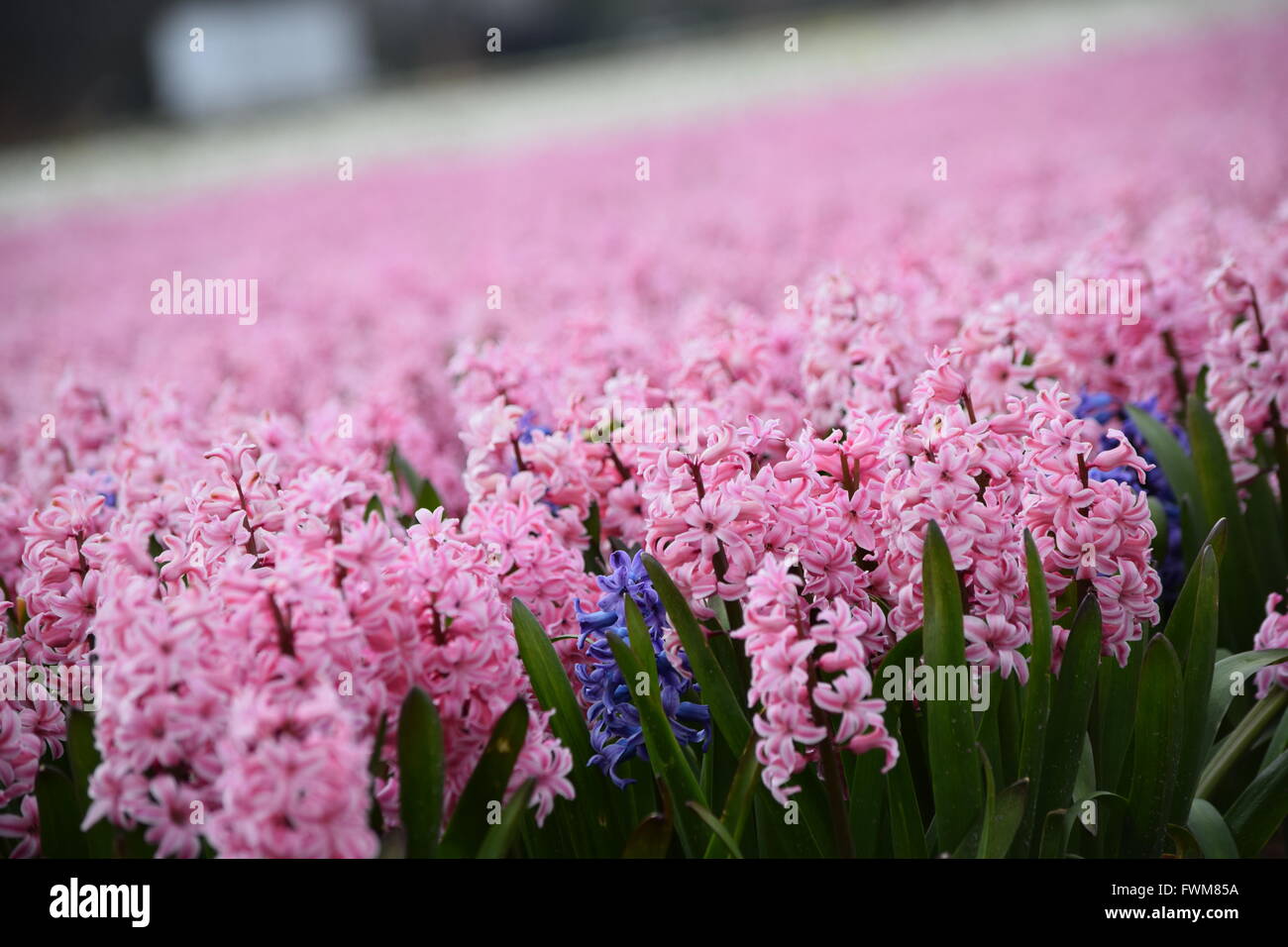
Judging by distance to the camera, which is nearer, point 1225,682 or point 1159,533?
point 1225,682

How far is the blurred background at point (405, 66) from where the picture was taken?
608 inches

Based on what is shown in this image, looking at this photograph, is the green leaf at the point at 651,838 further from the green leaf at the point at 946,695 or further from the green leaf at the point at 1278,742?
the green leaf at the point at 1278,742

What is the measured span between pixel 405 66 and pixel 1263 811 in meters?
27.3

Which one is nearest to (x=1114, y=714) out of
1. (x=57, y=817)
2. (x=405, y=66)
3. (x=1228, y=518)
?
(x=1228, y=518)

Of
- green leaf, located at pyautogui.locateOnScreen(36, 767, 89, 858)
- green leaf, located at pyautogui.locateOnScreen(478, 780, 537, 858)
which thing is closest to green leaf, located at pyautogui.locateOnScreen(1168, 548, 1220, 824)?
green leaf, located at pyautogui.locateOnScreen(478, 780, 537, 858)

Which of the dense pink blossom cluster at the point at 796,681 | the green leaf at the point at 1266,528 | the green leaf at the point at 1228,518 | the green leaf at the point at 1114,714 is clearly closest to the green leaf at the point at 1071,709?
the green leaf at the point at 1114,714

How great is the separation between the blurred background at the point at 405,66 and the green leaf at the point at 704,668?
39.9 feet

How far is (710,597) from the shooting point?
7.21 ft

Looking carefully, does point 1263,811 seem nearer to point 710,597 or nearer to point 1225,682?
point 1225,682

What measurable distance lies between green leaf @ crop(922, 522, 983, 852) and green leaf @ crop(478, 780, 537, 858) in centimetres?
61

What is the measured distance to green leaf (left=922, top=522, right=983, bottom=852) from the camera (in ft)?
A: 5.88
